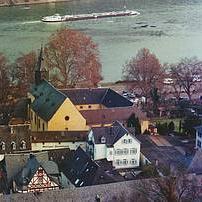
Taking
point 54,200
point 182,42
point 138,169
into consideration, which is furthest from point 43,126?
point 182,42

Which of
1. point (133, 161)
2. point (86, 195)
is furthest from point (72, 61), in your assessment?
point (86, 195)

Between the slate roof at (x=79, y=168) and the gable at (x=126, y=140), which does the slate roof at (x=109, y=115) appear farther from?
the slate roof at (x=79, y=168)

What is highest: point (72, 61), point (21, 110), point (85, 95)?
point (72, 61)

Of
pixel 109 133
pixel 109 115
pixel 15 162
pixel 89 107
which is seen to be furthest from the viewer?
pixel 89 107

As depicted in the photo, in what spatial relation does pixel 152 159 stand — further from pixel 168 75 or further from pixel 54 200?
pixel 168 75

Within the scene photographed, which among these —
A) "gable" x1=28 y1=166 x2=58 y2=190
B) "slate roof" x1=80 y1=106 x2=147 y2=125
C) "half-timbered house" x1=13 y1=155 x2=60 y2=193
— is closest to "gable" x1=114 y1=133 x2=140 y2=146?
"half-timbered house" x1=13 y1=155 x2=60 y2=193

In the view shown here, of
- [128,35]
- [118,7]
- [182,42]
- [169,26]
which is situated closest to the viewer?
[182,42]

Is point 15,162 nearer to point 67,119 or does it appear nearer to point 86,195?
point 86,195
